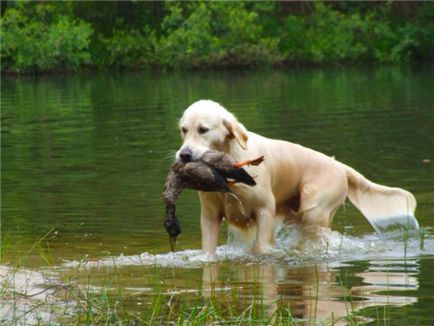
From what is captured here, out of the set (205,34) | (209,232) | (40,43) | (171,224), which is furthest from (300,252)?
(40,43)

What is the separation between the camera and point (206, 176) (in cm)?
948

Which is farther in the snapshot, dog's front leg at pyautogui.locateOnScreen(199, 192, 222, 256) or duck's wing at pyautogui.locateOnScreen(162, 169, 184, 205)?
dog's front leg at pyautogui.locateOnScreen(199, 192, 222, 256)

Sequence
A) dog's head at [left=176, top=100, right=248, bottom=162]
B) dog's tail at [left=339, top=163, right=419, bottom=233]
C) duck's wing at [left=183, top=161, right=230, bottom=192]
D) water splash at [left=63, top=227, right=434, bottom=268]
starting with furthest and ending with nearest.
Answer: dog's tail at [left=339, top=163, right=419, bottom=233]
water splash at [left=63, top=227, right=434, bottom=268]
dog's head at [left=176, top=100, right=248, bottom=162]
duck's wing at [left=183, top=161, right=230, bottom=192]

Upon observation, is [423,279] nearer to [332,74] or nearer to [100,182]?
[100,182]

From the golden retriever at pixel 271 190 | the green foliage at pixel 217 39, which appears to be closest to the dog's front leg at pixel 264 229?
the golden retriever at pixel 271 190

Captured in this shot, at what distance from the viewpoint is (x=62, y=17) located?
5156cm

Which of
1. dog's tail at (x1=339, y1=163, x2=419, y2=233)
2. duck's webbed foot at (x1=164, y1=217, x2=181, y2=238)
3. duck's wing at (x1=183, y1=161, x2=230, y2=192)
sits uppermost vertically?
duck's wing at (x1=183, y1=161, x2=230, y2=192)

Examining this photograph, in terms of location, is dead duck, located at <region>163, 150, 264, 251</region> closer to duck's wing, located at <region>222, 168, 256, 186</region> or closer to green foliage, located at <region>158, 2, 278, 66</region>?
duck's wing, located at <region>222, 168, 256, 186</region>

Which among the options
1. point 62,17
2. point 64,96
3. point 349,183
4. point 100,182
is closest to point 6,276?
point 349,183

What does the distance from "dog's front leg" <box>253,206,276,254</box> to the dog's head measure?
68 cm

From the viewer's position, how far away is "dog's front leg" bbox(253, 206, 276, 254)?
10156mm

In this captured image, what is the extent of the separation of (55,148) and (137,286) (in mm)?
12171

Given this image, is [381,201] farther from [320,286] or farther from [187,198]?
[187,198]

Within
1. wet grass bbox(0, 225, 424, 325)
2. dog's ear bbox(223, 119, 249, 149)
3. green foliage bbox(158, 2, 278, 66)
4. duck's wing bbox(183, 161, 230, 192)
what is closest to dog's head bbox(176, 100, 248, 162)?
dog's ear bbox(223, 119, 249, 149)
